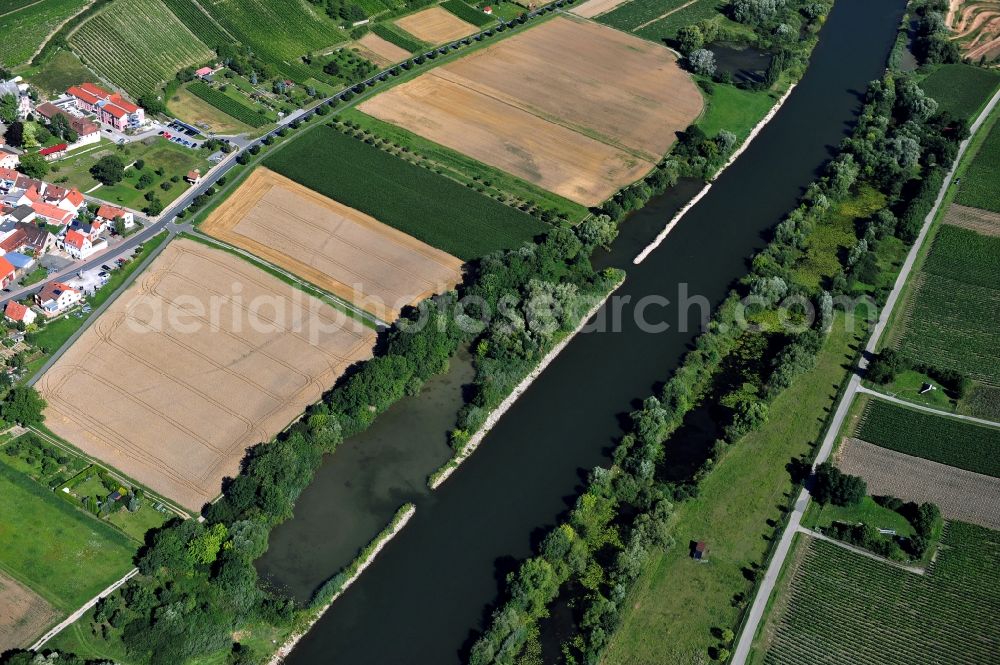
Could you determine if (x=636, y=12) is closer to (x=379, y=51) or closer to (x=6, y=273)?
(x=379, y=51)

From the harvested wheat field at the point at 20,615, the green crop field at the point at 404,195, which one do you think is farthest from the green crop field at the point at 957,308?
the harvested wheat field at the point at 20,615

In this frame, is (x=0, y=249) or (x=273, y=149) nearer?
(x=0, y=249)

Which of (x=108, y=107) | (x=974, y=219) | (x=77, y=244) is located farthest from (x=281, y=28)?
(x=974, y=219)

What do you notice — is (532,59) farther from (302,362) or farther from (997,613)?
(997,613)

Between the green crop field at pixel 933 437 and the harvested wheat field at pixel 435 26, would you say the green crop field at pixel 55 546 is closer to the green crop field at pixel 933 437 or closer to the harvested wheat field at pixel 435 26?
the green crop field at pixel 933 437

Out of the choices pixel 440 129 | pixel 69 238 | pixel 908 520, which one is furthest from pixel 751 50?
pixel 69 238
